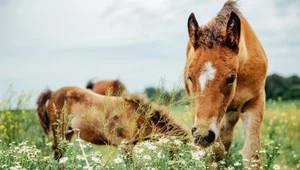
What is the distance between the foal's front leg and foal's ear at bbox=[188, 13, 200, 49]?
1395mm

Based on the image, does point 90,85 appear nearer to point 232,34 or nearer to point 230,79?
point 232,34

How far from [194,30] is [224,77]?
32.6 inches

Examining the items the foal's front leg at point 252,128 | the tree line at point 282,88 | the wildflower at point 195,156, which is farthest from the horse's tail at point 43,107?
the tree line at point 282,88

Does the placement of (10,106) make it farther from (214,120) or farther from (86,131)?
(214,120)

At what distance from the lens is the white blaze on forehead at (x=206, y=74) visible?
16.6 ft

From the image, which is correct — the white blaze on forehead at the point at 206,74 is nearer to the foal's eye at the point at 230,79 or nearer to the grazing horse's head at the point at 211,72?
the grazing horse's head at the point at 211,72

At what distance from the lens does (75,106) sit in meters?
8.48

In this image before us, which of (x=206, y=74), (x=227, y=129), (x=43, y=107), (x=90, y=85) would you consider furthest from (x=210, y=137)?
(x=90, y=85)

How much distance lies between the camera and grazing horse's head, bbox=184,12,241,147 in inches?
193

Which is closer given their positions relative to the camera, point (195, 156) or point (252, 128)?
point (195, 156)

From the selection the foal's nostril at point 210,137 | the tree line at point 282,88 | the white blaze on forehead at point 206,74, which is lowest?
the tree line at point 282,88

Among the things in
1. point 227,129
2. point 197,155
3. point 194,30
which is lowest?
point 227,129

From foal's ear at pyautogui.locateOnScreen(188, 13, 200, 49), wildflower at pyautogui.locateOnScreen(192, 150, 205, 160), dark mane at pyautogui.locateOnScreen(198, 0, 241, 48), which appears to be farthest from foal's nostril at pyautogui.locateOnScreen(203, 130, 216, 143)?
foal's ear at pyautogui.locateOnScreen(188, 13, 200, 49)

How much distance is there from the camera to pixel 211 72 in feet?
16.8
